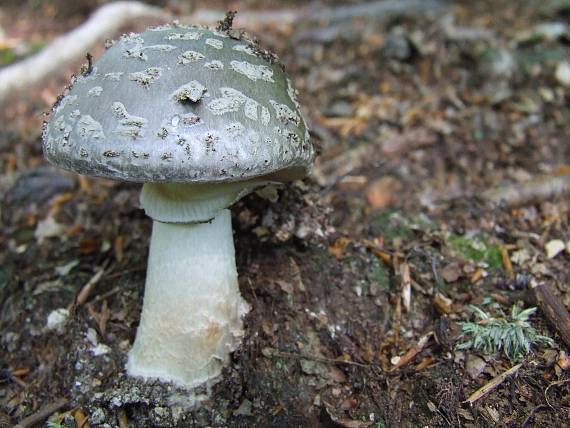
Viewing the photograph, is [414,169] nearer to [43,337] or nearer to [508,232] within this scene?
[508,232]

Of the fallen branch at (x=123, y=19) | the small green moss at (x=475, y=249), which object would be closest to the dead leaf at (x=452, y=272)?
the small green moss at (x=475, y=249)

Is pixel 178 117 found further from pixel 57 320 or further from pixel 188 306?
pixel 57 320

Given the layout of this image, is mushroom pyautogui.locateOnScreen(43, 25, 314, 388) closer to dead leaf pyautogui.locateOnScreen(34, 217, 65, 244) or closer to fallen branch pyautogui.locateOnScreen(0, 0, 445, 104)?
dead leaf pyautogui.locateOnScreen(34, 217, 65, 244)

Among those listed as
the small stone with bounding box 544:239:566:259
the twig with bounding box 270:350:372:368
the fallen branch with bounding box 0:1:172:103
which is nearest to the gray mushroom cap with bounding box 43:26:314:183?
the twig with bounding box 270:350:372:368

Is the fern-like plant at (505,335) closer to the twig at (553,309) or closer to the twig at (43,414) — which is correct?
the twig at (553,309)

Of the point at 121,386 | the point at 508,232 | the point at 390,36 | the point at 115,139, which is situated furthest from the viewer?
the point at 390,36

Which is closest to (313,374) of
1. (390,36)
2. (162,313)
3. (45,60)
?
(162,313)
